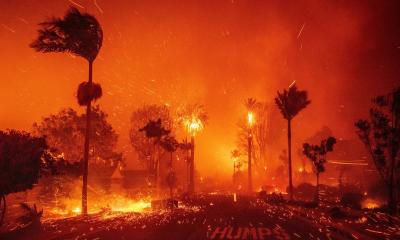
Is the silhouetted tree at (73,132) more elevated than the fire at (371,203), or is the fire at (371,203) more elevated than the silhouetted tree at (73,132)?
the silhouetted tree at (73,132)

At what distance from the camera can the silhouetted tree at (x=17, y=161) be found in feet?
52.4

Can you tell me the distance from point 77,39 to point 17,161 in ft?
41.2

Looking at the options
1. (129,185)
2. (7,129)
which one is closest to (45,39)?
(7,129)

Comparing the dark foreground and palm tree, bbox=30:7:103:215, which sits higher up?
palm tree, bbox=30:7:103:215

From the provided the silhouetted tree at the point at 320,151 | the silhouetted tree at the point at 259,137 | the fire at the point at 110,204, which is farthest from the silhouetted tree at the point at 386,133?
the silhouetted tree at the point at 259,137

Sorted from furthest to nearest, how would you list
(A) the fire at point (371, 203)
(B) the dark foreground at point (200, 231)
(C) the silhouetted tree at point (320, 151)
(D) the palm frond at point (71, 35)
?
(A) the fire at point (371, 203) < (C) the silhouetted tree at point (320, 151) < (D) the palm frond at point (71, 35) < (B) the dark foreground at point (200, 231)

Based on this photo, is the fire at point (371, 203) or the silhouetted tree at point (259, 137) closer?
the fire at point (371, 203)

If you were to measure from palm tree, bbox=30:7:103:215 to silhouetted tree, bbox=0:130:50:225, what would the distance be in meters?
9.79

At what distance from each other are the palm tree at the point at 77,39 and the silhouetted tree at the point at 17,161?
385 inches

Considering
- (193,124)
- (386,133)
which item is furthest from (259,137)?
(386,133)

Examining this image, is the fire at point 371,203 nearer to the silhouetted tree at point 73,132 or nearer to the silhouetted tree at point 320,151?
the silhouetted tree at point 320,151

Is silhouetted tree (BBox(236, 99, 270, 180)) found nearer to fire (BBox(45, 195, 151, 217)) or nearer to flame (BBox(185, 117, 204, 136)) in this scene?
flame (BBox(185, 117, 204, 136))

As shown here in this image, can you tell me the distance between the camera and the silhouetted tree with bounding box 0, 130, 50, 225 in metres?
16.0

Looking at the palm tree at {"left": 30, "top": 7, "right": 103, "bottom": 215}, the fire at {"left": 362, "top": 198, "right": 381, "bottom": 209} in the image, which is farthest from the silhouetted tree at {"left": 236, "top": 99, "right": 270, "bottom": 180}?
the palm tree at {"left": 30, "top": 7, "right": 103, "bottom": 215}
